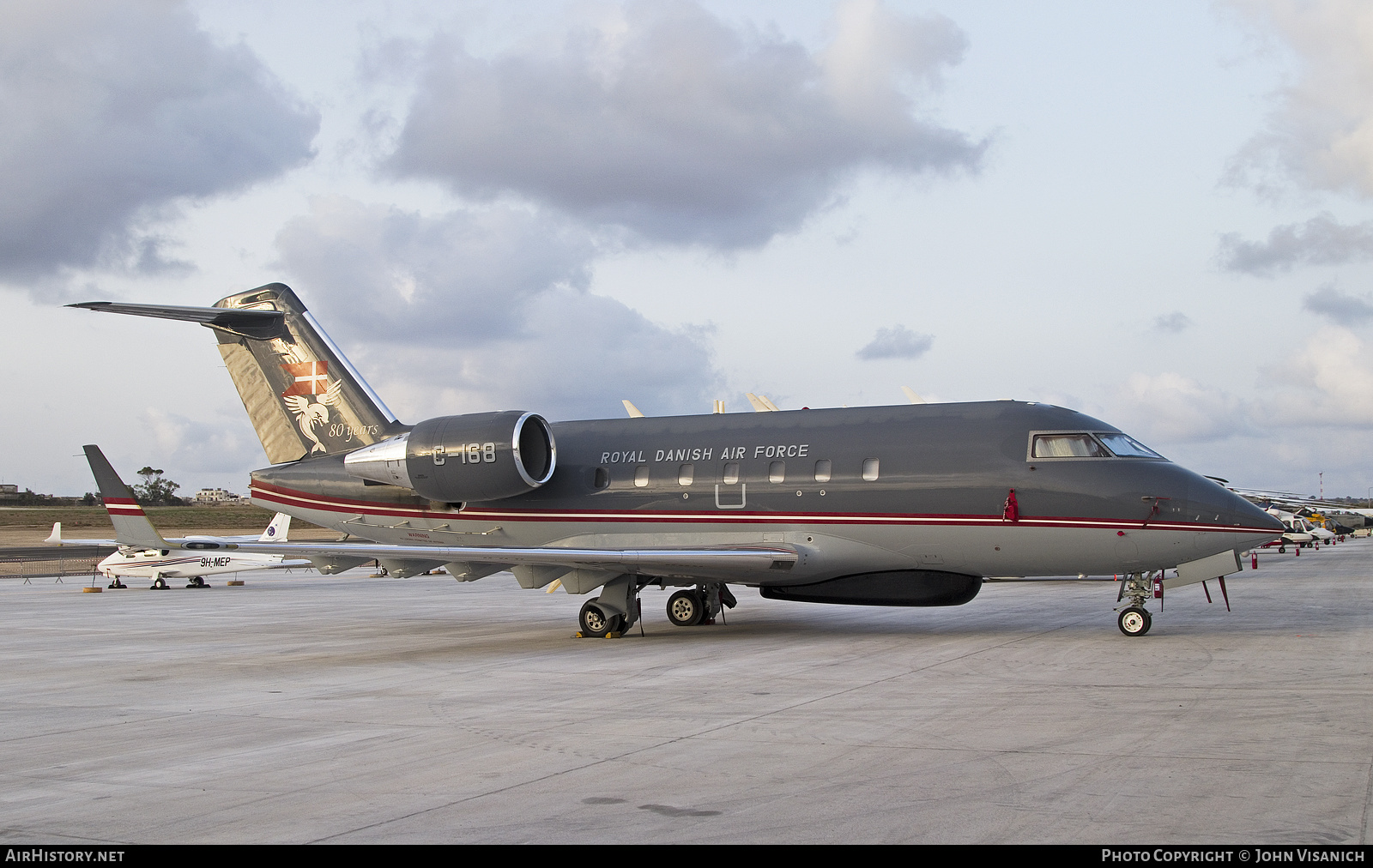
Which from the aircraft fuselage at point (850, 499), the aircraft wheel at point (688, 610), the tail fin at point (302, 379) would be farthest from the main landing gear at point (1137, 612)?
the tail fin at point (302, 379)

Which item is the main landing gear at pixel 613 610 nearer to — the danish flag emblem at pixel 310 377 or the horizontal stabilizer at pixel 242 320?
the danish flag emblem at pixel 310 377

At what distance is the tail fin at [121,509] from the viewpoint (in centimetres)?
2042

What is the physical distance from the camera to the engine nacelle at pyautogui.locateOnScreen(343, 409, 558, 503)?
1859 cm

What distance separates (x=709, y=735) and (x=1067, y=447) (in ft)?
31.0

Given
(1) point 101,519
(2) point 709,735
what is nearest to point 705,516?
(2) point 709,735

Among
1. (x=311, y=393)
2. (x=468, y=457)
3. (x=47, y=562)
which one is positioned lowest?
(x=47, y=562)

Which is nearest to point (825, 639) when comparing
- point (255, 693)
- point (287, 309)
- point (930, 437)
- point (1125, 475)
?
point (930, 437)

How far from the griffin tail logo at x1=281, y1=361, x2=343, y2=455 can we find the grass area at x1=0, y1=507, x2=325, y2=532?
68.5 m

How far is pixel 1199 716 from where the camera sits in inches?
385

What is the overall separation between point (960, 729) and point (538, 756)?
3.64 m

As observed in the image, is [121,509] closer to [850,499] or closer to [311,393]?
[311,393]

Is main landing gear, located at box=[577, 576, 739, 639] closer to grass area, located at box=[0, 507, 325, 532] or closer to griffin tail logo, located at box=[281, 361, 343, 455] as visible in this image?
griffin tail logo, located at box=[281, 361, 343, 455]

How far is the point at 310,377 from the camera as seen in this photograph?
2103 cm

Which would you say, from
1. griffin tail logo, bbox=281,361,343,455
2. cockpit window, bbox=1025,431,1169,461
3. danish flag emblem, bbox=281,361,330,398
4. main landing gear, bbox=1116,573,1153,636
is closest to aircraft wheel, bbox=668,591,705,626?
cockpit window, bbox=1025,431,1169,461
